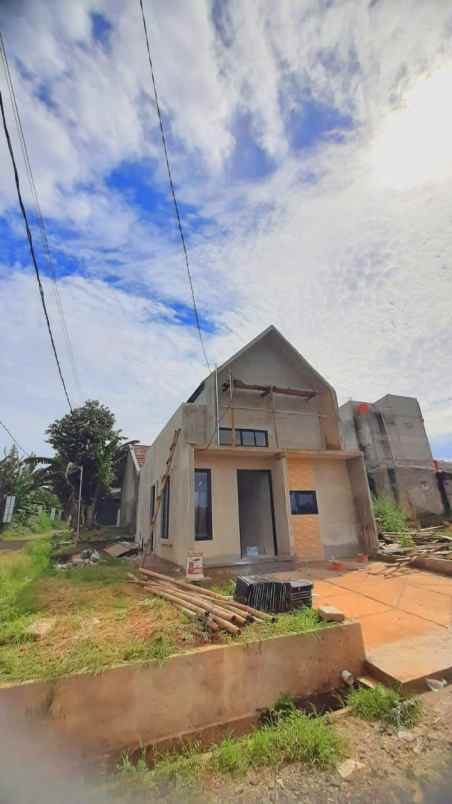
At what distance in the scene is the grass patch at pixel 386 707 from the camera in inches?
97.2

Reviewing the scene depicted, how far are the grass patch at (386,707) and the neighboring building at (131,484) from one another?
606 inches

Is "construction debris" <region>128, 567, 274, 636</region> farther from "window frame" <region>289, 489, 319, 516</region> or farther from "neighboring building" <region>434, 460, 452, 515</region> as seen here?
"neighboring building" <region>434, 460, 452, 515</region>

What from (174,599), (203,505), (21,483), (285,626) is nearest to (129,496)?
(21,483)

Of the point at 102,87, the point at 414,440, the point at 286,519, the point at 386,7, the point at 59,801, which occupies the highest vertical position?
the point at 386,7

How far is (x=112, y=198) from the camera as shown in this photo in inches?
215

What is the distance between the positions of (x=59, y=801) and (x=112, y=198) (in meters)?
6.81

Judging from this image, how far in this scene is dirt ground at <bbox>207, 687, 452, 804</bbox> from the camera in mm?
1914

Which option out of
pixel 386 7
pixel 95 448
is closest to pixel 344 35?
pixel 386 7

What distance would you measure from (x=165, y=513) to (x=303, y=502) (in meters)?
4.20

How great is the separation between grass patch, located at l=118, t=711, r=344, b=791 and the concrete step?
31.5 inches

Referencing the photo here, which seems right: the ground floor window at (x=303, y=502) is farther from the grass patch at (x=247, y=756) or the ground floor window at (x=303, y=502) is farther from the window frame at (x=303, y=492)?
the grass patch at (x=247, y=756)

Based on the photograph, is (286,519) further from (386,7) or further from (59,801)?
(386,7)

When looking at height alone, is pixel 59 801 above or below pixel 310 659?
Answer: below

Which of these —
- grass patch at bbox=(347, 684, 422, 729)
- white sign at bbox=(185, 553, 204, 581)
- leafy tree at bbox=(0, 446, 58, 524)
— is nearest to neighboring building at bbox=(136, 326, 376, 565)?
white sign at bbox=(185, 553, 204, 581)
